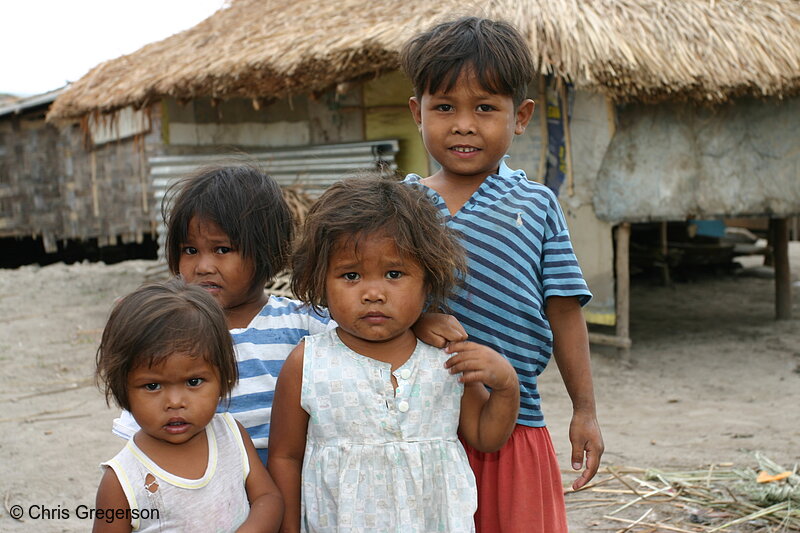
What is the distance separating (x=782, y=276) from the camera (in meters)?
7.74

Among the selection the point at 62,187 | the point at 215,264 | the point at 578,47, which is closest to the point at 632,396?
the point at 578,47

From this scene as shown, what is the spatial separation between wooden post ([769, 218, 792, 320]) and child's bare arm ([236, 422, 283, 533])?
7288 mm

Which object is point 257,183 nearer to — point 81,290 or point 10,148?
point 81,290

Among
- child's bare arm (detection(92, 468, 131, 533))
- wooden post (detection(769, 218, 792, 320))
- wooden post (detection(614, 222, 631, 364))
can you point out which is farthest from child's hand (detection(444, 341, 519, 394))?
wooden post (detection(769, 218, 792, 320))

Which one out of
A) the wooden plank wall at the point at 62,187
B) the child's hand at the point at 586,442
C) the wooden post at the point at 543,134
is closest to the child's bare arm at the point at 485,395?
the child's hand at the point at 586,442

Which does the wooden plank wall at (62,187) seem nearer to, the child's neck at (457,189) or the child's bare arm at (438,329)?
the child's neck at (457,189)

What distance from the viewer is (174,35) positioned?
8.91 m

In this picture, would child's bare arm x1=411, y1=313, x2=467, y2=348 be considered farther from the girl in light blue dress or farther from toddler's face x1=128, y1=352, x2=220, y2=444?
toddler's face x1=128, y1=352, x2=220, y2=444

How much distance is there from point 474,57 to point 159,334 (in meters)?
0.89

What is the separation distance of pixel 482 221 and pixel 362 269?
0.36 metres

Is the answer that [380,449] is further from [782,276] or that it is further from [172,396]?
[782,276]

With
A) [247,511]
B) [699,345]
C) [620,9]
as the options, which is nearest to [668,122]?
[620,9]

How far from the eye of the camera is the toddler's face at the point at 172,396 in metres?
1.52

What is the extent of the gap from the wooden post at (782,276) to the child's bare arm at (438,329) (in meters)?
7.06
